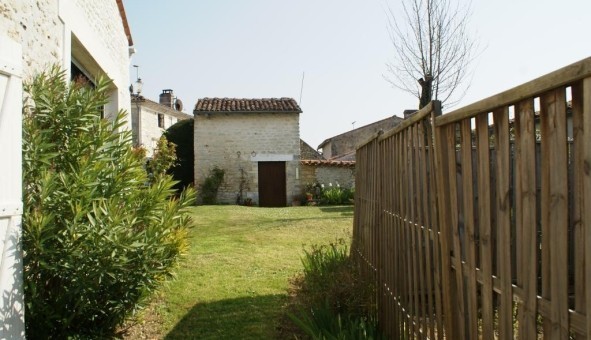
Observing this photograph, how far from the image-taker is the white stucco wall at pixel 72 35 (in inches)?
143

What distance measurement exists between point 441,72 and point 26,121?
11.2 m

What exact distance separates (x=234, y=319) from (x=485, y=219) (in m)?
3.32

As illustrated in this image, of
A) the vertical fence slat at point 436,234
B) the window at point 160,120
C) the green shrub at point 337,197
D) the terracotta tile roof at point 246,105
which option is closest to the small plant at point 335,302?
the vertical fence slat at point 436,234

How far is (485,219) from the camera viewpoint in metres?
1.71

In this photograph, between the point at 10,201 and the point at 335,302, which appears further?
the point at 335,302

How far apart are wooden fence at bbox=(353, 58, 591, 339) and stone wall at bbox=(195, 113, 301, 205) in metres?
15.5

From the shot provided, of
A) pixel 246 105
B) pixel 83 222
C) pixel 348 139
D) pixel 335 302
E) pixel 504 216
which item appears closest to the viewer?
pixel 504 216

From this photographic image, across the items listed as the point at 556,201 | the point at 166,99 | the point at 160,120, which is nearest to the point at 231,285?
the point at 556,201

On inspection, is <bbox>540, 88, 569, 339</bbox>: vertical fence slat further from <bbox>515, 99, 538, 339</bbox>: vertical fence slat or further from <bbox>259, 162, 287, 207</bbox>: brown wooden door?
<bbox>259, 162, 287, 207</bbox>: brown wooden door

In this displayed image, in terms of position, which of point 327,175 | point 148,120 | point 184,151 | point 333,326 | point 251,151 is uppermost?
point 148,120

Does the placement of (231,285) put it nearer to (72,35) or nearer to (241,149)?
Result: (72,35)

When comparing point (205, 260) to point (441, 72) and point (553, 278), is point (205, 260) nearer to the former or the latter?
point (553, 278)

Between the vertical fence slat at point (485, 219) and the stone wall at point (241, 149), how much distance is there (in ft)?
55.8

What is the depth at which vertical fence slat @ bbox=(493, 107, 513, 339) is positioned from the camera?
5.07 feet
